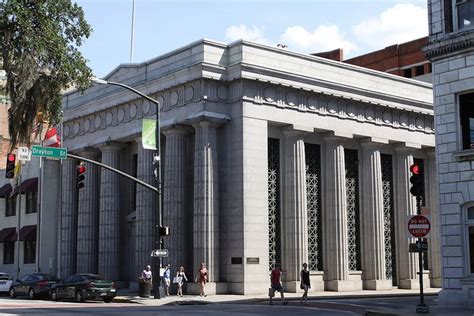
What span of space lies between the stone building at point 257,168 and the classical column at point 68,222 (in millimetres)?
154

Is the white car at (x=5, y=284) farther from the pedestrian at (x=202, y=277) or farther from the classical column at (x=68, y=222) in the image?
the pedestrian at (x=202, y=277)

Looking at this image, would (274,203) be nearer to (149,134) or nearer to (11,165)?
(149,134)

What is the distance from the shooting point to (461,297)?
79.3 feet

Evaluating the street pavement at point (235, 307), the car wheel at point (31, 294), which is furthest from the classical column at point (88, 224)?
the street pavement at point (235, 307)

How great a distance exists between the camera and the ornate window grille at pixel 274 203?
1592 inches

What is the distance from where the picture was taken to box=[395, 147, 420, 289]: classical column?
149ft

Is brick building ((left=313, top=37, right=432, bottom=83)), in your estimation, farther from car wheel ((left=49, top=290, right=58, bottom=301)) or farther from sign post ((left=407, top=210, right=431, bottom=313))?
sign post ((left=407, top=210, right=431, bottom=313))

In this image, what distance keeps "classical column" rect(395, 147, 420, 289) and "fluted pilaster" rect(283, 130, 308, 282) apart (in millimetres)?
8439

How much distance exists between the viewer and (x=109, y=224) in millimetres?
45594

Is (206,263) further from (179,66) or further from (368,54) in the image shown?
(368,54)

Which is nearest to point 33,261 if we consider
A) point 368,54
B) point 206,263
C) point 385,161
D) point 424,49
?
point 206,263

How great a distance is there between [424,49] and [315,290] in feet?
63.5

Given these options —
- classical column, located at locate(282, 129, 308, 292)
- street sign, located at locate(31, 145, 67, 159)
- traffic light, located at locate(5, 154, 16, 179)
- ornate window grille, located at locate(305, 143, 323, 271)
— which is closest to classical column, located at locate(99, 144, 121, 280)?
traffic light, located at locate(5, 154, 16, 179)

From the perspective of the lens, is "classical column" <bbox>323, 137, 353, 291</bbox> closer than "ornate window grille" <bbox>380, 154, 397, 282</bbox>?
Yes
